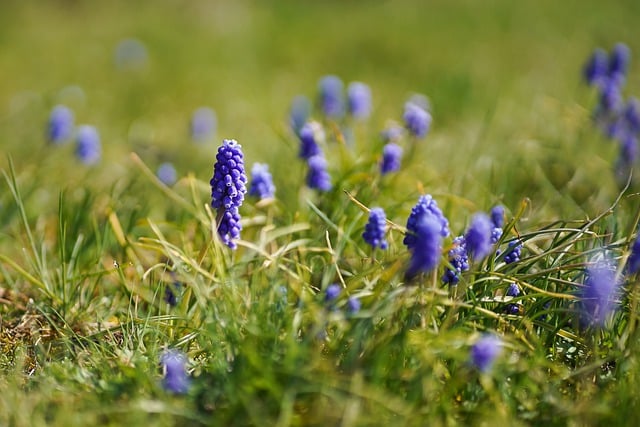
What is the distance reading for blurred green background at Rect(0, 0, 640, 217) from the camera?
5.73 m

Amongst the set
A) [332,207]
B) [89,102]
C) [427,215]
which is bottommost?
[89,102]

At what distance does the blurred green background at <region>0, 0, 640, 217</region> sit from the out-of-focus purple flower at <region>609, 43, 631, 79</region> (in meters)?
0.33

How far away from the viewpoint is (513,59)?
8438 millimetres

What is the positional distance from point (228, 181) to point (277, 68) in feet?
20.1

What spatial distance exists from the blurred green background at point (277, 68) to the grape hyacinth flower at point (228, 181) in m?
1.84

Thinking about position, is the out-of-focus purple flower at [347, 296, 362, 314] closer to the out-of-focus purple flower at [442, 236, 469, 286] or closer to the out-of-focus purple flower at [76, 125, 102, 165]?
the out-of-focus purple flower at [442, 236, 469, 286]

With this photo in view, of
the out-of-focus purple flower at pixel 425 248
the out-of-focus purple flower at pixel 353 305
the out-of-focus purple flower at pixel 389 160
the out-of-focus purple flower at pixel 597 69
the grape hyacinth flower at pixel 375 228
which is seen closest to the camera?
the out-of-focus purple flower at pixel 425 248

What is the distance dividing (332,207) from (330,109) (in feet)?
5.68

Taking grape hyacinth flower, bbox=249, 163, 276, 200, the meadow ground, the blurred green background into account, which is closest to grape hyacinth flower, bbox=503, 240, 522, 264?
the meadow ground

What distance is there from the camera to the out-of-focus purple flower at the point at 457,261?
109 inches

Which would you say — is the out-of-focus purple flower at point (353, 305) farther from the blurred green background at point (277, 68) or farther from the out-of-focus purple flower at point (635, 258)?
the blurred green background at point (277, 68)

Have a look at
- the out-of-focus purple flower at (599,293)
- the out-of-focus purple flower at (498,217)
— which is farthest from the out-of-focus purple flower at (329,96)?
the out-of-focus purple flower at (599,293)

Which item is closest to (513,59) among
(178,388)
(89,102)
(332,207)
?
(89,102)

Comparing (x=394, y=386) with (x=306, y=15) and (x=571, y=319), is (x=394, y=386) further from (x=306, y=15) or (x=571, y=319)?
(x=306, y=15)
